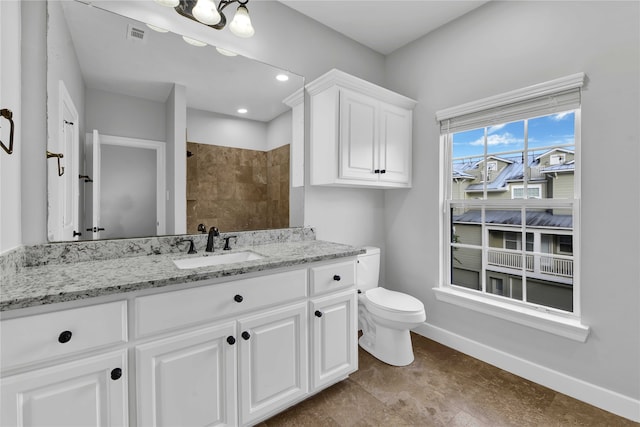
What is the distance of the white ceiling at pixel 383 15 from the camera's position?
216 centimetres

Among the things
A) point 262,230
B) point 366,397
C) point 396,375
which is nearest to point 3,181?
point 262,230

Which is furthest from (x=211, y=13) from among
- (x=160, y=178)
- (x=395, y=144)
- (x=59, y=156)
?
(x=395, y=144)

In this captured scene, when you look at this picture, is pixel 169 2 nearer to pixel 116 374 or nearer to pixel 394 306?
pixel 116 374

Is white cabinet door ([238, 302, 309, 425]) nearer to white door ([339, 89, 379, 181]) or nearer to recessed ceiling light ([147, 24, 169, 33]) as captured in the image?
white door ([339, 89, 379, 181])

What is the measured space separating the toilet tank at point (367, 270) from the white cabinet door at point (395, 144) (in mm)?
668

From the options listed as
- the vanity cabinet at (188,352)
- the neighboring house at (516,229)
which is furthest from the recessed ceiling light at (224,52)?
the neighboring house at (516,229)

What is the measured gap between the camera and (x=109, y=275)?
1.16 meters

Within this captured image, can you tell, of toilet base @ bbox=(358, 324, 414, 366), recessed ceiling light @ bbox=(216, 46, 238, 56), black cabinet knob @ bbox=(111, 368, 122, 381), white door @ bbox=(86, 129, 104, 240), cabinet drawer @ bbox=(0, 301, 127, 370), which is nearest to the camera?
cabinet drawer @ bbox=(0, 301, 127, 370)

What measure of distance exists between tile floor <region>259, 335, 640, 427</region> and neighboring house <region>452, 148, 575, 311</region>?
615 millimetres

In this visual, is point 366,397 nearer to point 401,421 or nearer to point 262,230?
point 401,421

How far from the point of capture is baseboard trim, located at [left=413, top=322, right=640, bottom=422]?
160 cm

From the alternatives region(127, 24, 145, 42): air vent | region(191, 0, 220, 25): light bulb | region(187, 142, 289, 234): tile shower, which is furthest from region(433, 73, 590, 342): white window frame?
region(127, 24, 145, 42): air vent

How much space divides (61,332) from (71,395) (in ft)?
0.74

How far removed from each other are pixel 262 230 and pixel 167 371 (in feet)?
3.51
